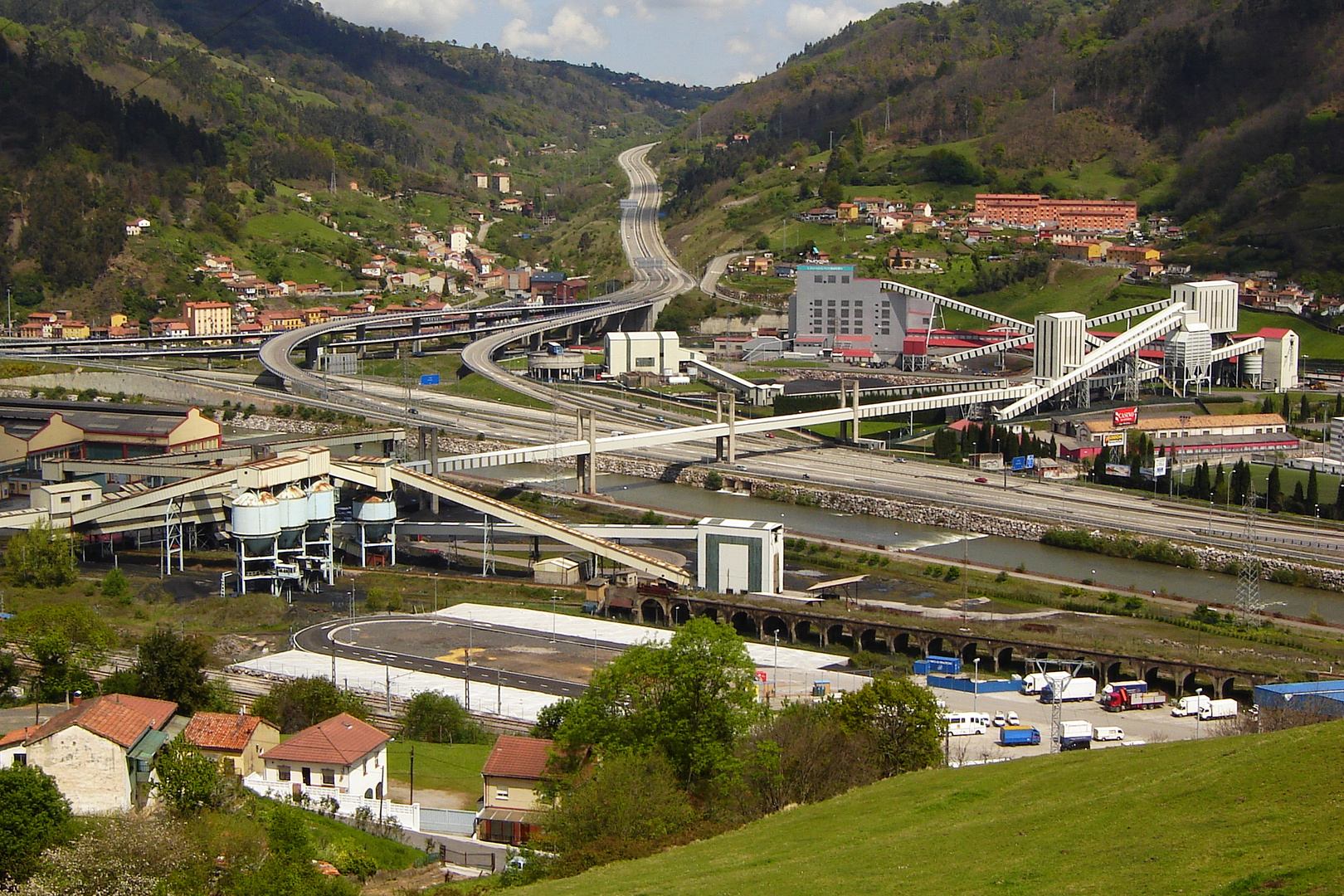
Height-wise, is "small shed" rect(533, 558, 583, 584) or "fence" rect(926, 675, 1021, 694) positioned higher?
"small shed" rect(533, 558, 583, 584)

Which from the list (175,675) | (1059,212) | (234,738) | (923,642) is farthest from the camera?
(1059,212)

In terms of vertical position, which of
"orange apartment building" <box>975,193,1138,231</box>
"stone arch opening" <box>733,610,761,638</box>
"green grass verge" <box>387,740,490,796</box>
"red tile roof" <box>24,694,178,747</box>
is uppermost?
"orange apartment building" <box>975,193,1138,231</box>

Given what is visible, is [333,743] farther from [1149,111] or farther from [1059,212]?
[1149,111]

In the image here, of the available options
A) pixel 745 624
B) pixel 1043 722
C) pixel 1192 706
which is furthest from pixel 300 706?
pixel 1192 706

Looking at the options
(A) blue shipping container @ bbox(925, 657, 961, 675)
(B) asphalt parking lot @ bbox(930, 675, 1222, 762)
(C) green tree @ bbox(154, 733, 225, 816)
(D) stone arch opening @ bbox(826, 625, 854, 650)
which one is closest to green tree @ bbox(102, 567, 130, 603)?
(D) stone arch opening @ bbox(826, 625, 854, 650)

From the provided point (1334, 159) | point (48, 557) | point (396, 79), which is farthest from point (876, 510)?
point (396, 79)

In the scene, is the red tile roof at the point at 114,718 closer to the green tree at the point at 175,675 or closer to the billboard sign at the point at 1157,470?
the green tree at the point at 175,675

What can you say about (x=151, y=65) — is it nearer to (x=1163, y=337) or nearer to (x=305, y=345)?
(x=305, y=345)

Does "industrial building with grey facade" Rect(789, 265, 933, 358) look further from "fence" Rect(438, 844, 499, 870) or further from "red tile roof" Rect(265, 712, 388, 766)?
"fence" Rect(438, 844, 499, 870)
